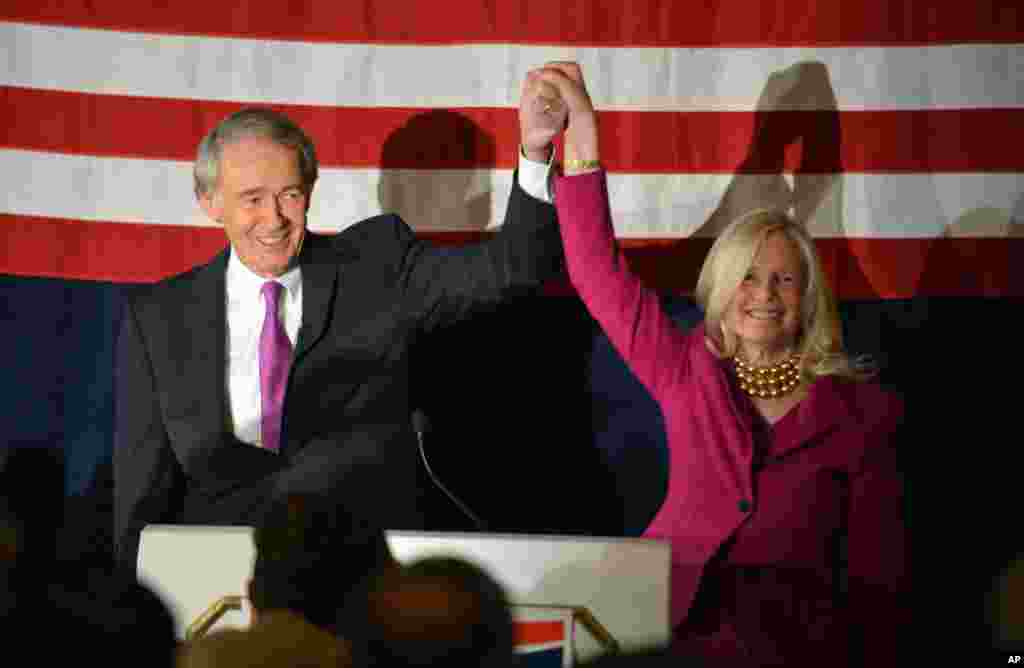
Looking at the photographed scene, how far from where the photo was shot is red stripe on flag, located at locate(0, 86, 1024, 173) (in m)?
2.30

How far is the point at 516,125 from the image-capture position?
7.72ft

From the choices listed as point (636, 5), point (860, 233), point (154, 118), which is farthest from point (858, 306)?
point (154, 118)

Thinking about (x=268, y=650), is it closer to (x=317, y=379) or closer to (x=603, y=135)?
(x=317, y=379)

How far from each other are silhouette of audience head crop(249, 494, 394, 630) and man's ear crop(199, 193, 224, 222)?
128cm

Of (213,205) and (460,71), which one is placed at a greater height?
(460,71)

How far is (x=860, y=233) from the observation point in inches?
90.5

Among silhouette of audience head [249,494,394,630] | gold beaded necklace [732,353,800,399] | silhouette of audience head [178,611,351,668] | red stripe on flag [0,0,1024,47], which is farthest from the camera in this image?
red stripe on flag [0,0,1024,47]

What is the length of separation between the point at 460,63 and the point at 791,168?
0.58 meters

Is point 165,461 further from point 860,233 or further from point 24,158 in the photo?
point 860,233

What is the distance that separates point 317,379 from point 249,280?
0.19 meters

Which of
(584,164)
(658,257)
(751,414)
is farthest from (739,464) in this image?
(658,257)

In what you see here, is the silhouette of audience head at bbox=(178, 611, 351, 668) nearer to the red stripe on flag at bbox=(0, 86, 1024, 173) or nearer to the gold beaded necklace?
the gold beaded necklace

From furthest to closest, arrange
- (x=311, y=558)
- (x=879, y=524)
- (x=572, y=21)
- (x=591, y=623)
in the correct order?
1. (x=572, y=21)
2. (x=879, y=524)
3. (x=591, y=623)
4. (x=311, y=558)

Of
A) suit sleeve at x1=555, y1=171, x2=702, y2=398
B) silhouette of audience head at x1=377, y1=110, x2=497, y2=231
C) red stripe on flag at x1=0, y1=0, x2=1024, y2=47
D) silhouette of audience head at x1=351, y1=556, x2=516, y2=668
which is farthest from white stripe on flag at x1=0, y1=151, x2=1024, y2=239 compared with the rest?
silhouette of audience head at x1=351, y1=556, x2=516, y2=668
